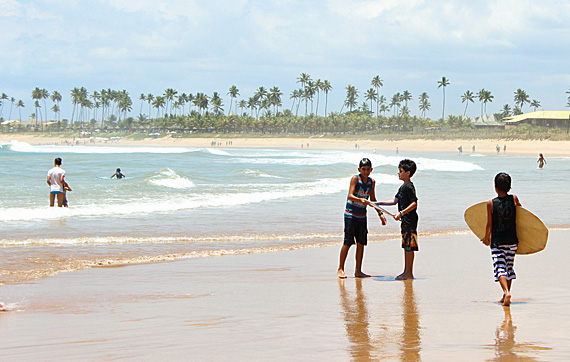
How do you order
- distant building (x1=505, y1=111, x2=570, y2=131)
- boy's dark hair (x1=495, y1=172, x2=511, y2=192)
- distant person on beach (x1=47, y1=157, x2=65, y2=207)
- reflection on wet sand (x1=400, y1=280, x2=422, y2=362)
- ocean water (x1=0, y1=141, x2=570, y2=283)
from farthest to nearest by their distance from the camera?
1. distant building (x1=505, y1=111, x2=570, y2=131)
2. distant person on beach (x1=47, y1=157, x2=65, y2=207)
3. ocean water (x1=0, y1=141, x2=570, y2=283)
4. boy's dark hair (x1=495, y1=172, x2=511, y2=192)
5. reflection on wet sand (x1=400, y1=280, x2=422, y2=362)

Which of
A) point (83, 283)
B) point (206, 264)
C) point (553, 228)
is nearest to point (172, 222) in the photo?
point (206, 264)

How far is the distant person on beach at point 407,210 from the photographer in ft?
24.0

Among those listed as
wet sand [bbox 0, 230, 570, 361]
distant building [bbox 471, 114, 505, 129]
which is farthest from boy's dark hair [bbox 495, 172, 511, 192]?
distant building [bbox 471, 114, 505, 129]

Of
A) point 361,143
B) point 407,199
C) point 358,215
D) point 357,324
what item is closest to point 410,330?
point 357,324

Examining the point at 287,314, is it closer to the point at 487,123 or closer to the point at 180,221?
the point at 180,221

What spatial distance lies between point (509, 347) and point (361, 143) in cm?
11192

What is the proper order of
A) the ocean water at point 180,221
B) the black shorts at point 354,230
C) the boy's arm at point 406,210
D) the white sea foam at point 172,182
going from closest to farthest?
the boy's arm at point 406,210 < the black shorts at point 354,230 < the ocean water at point 180,221 < the white sea foam at point 172,182

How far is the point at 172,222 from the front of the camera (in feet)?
44.4

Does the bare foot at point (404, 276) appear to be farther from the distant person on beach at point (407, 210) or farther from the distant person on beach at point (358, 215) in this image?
the distant person on beach at point (358, 215)

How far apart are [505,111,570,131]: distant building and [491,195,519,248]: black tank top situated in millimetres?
106564

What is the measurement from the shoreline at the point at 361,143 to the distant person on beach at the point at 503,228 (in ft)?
218

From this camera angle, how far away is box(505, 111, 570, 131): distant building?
105562 millimetres

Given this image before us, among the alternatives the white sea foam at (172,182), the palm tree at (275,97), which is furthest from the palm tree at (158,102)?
the white sea foam at (172,182)

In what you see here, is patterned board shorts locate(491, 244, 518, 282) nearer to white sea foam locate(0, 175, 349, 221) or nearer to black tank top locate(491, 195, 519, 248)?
black tank top locate(491, 195, 519, 248)
